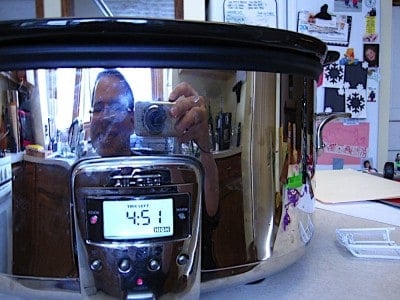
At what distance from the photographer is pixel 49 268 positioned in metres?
0.34

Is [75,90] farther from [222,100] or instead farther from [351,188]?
[351,188]

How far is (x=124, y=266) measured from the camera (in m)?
0.32

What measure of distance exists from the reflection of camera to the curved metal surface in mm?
34

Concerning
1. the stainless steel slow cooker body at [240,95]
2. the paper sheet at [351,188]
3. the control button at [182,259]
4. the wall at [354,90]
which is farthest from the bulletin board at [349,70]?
the control button at [182,259]

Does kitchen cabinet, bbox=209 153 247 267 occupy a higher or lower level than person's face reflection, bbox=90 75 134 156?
lower

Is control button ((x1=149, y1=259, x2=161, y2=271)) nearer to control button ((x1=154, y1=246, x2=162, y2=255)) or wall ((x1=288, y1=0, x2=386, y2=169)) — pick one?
control button ((x1=154, y1=246, x2=162, y2=255))

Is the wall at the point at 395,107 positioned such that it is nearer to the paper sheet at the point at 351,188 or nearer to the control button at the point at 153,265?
the paper sheet at the point at 351,188

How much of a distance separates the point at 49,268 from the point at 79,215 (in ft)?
0.19

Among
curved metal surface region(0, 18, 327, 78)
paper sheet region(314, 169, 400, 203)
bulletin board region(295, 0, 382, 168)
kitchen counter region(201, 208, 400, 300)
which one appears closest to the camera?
curved metal surface region(0, 18, 327, 78)

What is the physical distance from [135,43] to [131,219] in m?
0.15

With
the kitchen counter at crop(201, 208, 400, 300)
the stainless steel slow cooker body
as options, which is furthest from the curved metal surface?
the kitchen counter at crop(201, 208, 400, 300)

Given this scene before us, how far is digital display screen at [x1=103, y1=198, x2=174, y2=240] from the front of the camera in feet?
1.07

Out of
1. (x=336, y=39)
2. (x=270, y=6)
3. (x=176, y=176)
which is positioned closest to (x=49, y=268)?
(x=176, y=176)

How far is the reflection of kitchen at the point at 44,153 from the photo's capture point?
33cm
